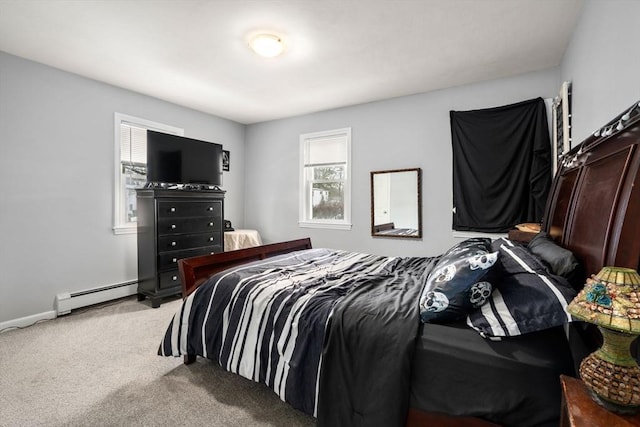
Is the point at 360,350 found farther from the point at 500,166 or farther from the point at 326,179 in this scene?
the point at 326,179

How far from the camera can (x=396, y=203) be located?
410 cm

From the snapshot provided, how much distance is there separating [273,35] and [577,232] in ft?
8.41

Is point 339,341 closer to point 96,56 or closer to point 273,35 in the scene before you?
point 273,35

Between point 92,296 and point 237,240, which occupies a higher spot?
point 237,240

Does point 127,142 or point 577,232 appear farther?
point 127,142

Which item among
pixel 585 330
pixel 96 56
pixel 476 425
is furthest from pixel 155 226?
pixel 585 330

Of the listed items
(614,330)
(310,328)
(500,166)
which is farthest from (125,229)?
(500,166)

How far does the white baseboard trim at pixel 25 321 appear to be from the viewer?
290 cm

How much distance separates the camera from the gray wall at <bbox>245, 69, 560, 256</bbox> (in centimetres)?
361

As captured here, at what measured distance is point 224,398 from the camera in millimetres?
1862

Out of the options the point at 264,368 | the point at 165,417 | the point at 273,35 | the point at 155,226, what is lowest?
the point at 165,417

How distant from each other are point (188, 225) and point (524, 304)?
3664mm

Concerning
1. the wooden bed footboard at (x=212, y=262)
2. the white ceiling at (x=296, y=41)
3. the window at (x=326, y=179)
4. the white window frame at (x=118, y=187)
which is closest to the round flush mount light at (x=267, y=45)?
the white ceiling at (x=296, y=41)

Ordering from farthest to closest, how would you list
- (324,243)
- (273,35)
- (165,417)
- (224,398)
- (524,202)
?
(324,243) < (524,202) < (273,35) < (224,398) < (165,417)
